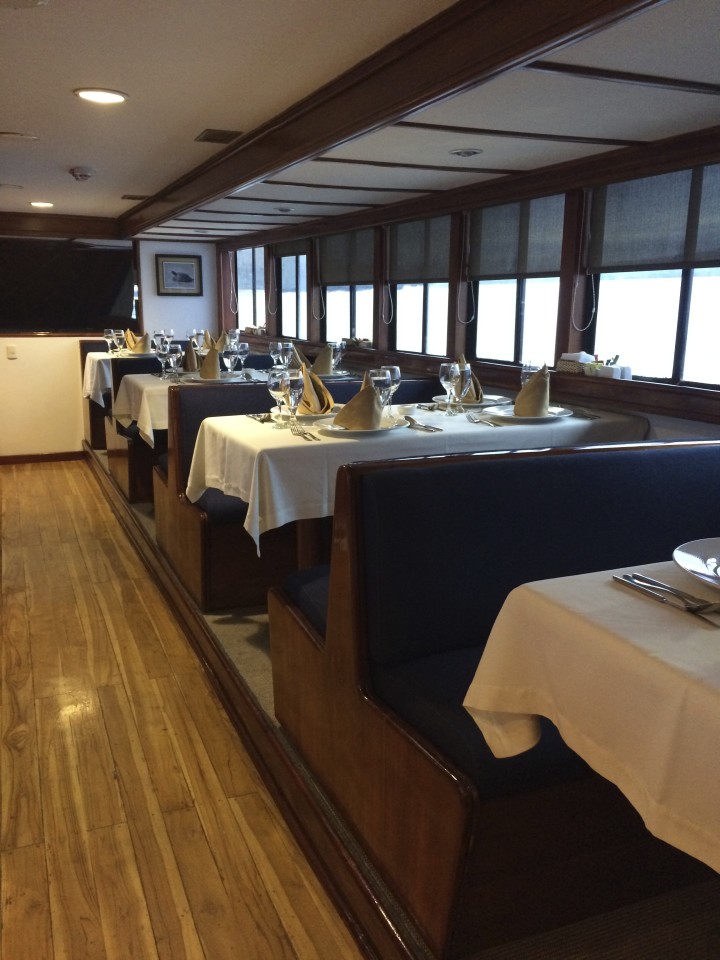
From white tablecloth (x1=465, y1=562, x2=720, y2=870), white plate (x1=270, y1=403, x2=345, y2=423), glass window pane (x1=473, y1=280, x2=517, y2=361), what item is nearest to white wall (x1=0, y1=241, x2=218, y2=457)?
glass window pane (x1=473, y1=280, x2=517, y2=361)

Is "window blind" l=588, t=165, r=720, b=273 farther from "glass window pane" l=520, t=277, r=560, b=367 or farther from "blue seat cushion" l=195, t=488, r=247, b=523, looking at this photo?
"blue seat cushion" l=195, t=488, r=247, b=523

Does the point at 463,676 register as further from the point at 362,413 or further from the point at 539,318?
the point at 539,318

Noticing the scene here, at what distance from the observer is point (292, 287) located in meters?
7.76

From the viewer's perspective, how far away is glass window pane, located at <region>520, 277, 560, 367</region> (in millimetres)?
4426

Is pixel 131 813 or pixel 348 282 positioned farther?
pixel 348 282

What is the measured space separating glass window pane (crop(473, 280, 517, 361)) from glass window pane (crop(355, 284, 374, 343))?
5.08 feet

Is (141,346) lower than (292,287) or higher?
lower

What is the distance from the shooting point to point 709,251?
3.30 meters

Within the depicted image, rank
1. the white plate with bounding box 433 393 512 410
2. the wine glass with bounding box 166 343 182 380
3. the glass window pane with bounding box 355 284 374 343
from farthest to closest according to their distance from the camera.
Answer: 1. the glass window pane with bounding box 355 284 374 343
2. the wine glass with bounding box 166 343 182 380
3. the white plate with bounding box 433 393 512 410

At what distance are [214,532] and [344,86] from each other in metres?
1.78

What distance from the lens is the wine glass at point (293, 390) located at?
9.62 feet

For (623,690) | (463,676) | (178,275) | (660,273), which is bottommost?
(463,676)

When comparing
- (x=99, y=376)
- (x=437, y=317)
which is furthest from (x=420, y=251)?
(x=99, y=376)

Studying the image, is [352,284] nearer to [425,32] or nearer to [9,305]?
[9,305]
